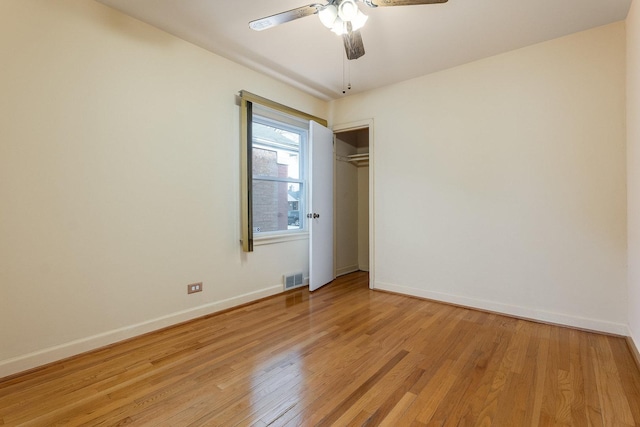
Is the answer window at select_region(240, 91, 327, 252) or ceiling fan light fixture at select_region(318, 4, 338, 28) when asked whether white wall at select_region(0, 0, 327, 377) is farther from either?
ceiling fan light fixture at select_region(318, 4, 338, 28)

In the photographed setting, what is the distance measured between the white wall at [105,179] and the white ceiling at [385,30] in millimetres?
292

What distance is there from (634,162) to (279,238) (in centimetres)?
324

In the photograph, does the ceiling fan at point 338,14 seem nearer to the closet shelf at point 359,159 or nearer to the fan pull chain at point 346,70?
the fan pull chain at point 346,70

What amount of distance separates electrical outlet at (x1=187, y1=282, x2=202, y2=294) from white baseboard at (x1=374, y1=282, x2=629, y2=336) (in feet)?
7.42

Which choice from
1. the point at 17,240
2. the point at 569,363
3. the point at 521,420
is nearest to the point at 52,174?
the point at 17,240

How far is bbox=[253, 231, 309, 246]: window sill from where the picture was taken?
341 centimetres

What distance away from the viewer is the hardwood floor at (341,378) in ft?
5.04

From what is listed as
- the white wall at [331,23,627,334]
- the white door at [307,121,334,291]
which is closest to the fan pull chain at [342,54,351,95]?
the white wall at [331,23,627,334]

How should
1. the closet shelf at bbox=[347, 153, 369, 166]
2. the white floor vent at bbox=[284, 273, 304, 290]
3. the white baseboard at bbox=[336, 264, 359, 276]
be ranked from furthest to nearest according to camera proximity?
the closet shelf at bbox=[347, 153, 369, 166] → the white baseboard at bbox=[336, 264, 359, 276] → the white floor vent at bbox=[284, 273, 304, 290]

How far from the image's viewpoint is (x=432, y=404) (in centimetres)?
162

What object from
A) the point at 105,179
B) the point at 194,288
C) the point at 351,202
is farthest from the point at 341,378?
the point at 351,202

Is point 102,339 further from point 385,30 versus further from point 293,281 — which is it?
point 385,30

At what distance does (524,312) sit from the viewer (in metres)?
2.87

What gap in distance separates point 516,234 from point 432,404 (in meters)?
2.02
